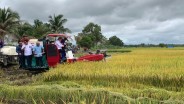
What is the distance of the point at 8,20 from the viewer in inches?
1523

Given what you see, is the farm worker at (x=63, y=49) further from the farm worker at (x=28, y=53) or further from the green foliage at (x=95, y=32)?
the green foliage at (x=95, y=32)

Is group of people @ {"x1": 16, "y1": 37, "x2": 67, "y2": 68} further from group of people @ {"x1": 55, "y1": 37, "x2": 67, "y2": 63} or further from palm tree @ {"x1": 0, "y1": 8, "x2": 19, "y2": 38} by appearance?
palm tree @ {"x1": 0, "y1": 8, "x2": 19, "y2": 38}

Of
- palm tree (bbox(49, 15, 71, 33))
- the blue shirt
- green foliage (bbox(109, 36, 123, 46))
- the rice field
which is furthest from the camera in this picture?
green foliage (bbox(109, 36, 123, 46))

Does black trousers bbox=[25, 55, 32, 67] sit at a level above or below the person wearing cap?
below

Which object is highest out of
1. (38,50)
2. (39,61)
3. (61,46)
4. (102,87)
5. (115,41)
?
(115,41)

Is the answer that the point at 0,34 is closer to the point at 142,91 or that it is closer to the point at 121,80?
the point at 121,80

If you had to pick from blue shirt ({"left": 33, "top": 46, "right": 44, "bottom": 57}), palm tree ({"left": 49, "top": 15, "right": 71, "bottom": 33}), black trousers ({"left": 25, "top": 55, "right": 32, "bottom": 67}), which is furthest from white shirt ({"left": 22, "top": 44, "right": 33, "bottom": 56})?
palm tree ({"left": 49, "top": 15, "right": 71, "bottom": 33})

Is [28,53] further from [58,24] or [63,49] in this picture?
Result: [58,24]

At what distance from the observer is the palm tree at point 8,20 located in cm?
3853

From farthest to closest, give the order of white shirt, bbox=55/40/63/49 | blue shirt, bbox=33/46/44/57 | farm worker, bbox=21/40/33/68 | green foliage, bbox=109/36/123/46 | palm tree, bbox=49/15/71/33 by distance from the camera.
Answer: green foliage, bbox=109/36/123/46 → palm tree, bbox=49/15/71/33 → farm worker, bbox=21/40/33/68 → white shirt, bbox=55/40/63/49 → blue shirt, bbox=33/46/44/57

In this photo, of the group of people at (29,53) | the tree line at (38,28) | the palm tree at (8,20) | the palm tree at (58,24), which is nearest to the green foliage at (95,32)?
the tree line at (38,28)

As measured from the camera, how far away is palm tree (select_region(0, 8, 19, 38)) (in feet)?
126

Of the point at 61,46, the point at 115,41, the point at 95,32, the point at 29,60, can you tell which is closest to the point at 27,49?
the point at 29,60

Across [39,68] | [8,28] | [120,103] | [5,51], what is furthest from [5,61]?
[8,28]
